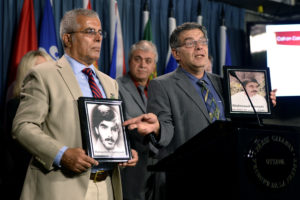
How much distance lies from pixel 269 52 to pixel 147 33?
146 centimetres

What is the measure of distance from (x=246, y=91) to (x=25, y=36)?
292cm

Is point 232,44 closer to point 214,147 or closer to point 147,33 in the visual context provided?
point 147,33

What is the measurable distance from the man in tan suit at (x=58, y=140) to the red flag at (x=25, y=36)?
199 centimetres

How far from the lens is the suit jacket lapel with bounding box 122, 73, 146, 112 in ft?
13.1

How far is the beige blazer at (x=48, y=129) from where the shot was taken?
2.17m

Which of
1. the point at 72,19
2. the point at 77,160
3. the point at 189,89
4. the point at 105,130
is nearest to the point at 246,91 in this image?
the point at 189,89

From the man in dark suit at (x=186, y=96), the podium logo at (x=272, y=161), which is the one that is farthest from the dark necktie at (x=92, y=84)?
the podium logo at (x=272, y=161)

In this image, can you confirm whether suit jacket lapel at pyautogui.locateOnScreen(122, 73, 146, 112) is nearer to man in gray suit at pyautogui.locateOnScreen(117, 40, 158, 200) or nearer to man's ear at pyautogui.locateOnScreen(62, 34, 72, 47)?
man in gray suit at pyautogui.locateOnScreen(117, 40, 158, 200)

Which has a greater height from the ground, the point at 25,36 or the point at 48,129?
the point at 25,36

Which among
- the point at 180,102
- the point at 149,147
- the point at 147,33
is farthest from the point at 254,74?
the point at 147,33

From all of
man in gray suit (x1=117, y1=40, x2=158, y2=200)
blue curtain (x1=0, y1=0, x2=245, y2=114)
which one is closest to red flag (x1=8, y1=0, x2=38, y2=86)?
Result: blue curtain (x1=0, y1=0, x2=245, y2=114)

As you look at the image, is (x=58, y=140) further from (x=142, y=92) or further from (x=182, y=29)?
(x=142, y=92)

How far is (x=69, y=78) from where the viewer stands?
7.92ft

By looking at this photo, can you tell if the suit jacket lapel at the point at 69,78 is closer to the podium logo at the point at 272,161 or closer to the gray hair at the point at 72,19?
the gray hair at the point at 72,19
